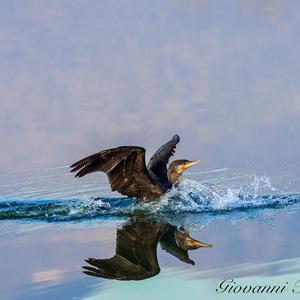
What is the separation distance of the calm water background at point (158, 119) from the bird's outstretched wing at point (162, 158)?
16.0 inches

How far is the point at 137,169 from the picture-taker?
13.0 meters

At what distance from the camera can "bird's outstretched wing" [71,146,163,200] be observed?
12336mm

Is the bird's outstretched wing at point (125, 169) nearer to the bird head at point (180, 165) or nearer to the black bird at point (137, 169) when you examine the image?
the black bird at point (137, 169)

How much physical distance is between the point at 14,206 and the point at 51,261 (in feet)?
Result: 7.91

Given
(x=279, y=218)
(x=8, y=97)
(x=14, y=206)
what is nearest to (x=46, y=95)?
(x=8, y=97)

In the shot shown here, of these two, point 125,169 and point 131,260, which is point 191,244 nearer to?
point 131,260

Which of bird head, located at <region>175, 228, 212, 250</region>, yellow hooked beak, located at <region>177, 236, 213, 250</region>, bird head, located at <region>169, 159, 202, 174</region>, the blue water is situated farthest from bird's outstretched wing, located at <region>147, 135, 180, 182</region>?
yellow hooked beak, located at <region>177, 236, 213, 250</region>

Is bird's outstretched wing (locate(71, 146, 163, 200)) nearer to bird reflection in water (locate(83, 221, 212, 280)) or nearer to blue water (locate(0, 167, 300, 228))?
blue water (locate(0, 167, 300, 228))

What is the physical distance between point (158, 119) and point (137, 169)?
106 inches

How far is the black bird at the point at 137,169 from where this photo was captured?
40.6 feet

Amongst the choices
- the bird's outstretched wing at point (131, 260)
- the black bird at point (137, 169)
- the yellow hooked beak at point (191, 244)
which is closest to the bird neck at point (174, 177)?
the black bird at point (137, 169)

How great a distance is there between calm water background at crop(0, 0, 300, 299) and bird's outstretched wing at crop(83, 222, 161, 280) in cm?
13

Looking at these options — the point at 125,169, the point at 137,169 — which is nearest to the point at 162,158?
the point at 137,169

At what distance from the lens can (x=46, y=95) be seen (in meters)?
16.8
